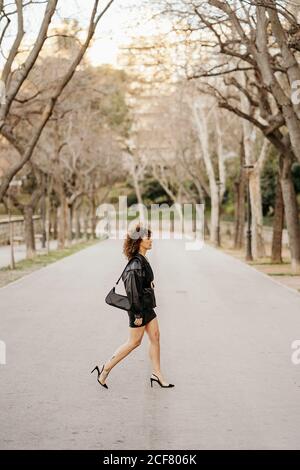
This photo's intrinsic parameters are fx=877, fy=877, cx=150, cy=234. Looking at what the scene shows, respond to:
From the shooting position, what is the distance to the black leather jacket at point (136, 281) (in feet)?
28.0

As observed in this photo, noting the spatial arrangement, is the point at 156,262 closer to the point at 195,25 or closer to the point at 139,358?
the point at 195,25

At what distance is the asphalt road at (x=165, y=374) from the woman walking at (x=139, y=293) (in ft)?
1.12

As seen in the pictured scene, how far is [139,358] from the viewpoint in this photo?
11008mm

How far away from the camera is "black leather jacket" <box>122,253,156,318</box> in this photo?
854 cm

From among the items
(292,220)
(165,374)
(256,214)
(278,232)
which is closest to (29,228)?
(256,214)

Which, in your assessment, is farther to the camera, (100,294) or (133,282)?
(100,294)

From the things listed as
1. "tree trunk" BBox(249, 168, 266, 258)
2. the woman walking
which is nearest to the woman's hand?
the woman walking

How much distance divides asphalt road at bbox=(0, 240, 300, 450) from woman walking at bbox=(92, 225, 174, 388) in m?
0.34

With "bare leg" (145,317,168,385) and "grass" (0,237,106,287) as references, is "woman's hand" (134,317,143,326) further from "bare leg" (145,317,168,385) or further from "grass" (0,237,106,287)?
"grass" (0,237,106,287)

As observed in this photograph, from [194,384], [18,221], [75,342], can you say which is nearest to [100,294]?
[75,342]

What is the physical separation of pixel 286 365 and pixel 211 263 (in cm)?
2248

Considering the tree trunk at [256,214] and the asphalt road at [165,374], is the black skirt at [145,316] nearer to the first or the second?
the asphalt road at [165,374]

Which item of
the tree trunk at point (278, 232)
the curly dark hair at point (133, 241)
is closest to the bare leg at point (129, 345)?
the curly dark hair at point (133, 241)
